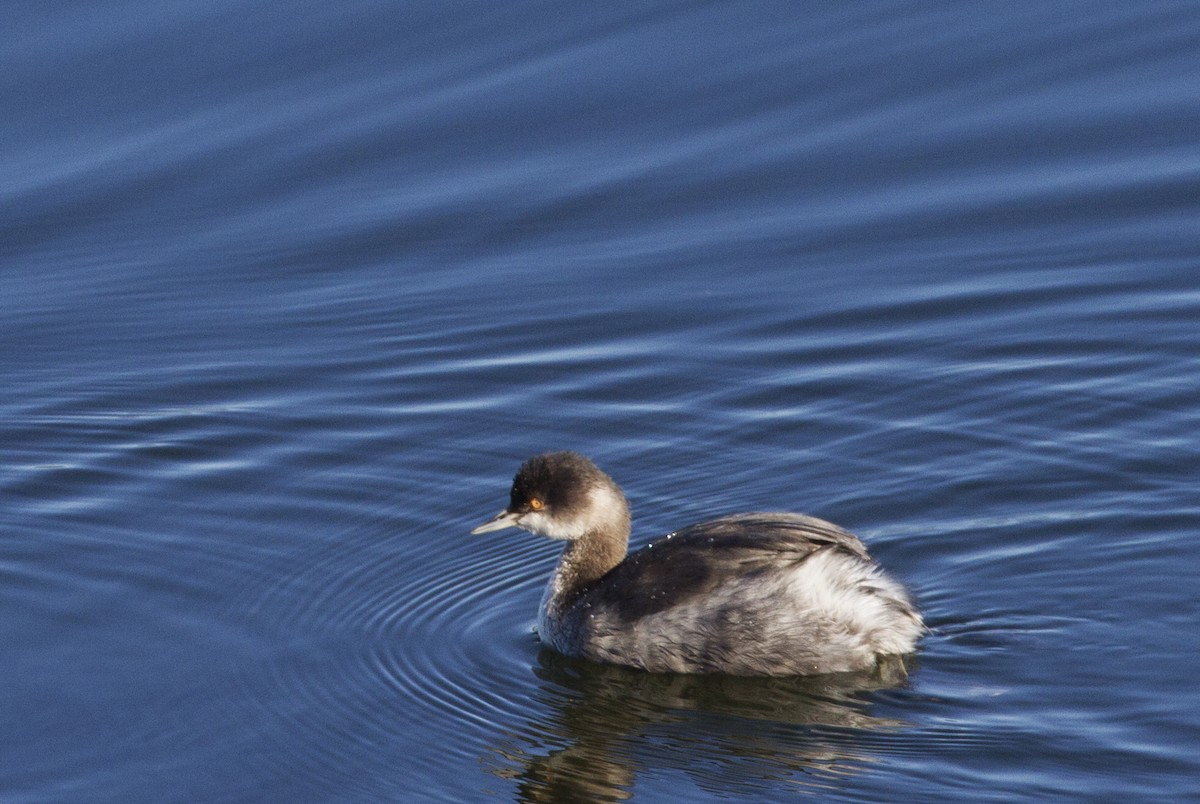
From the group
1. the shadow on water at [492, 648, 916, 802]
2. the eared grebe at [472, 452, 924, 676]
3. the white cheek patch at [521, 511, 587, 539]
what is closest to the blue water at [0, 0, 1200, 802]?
the shadow on water at [492, 648, 916, 802]

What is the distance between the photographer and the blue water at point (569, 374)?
856 centimetres

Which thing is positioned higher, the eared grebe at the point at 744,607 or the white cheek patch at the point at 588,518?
the white cheek patch at the point at 588,518

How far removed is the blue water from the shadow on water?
0.03m

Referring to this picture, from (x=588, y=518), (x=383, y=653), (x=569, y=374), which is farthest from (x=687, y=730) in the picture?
(x=569, y=374)

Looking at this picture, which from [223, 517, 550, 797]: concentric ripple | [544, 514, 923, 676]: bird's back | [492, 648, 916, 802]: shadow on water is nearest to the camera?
[492, 648, 916, 802]: shadow on water

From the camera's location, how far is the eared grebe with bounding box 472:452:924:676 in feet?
29.5

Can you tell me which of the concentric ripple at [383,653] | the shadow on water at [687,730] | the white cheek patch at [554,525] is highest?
the white cheek patch at [554,525]

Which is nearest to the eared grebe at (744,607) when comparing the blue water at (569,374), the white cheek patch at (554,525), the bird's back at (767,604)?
the bird's back at (767,604)

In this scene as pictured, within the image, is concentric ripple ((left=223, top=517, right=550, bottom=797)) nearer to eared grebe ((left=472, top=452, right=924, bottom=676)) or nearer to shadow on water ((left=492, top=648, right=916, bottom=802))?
shadow on water ((left=492, top=648, right=916, bottom=802))

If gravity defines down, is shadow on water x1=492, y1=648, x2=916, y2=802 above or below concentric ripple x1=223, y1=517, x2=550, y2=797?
below

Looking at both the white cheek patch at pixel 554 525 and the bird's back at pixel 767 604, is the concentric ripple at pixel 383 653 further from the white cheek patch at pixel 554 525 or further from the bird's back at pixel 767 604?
the bird's back at pixel 767 604

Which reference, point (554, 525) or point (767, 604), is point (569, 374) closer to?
point (554, 525)

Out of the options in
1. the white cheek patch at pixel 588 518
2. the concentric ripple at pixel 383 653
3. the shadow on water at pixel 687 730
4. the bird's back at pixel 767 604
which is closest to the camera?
the shadow on water at pixel 687 730

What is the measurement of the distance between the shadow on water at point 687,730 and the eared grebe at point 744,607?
0.29 feet
